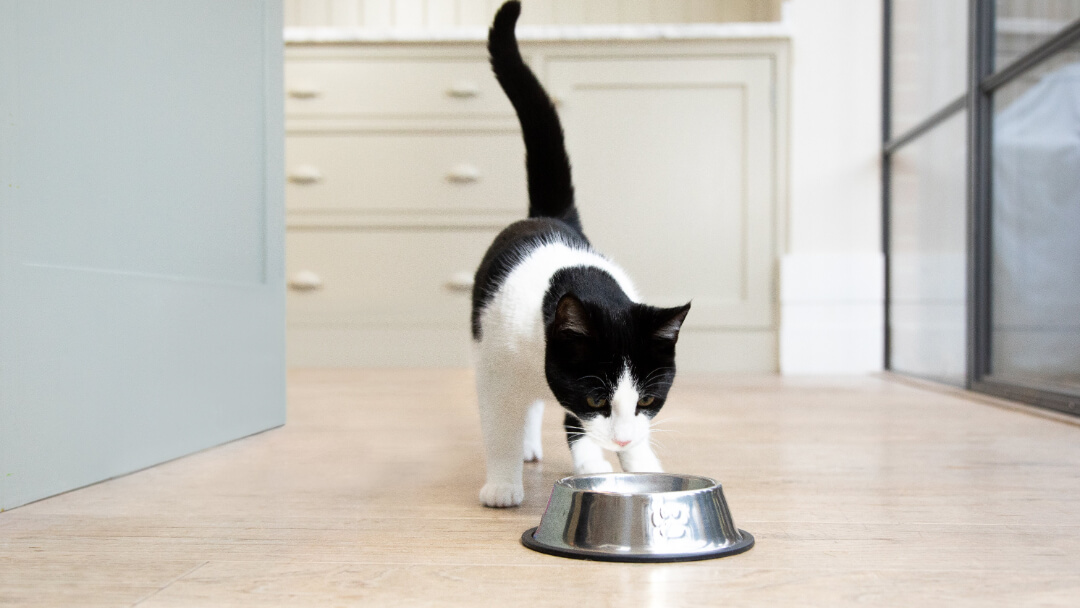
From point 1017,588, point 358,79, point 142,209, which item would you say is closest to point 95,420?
point 142,209

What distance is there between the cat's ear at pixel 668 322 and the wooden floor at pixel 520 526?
23 cm

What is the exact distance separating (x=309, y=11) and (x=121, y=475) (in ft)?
10.7

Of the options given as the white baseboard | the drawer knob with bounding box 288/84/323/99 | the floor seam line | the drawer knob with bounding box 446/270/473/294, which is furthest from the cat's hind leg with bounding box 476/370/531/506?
the drawer knob with bounding box 288/84/323/99

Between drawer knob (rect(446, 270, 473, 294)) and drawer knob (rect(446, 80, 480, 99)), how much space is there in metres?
0.64

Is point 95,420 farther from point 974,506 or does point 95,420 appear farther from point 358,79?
point 358,79

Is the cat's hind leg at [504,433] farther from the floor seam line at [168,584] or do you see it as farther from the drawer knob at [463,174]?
the drawer knob at [463,174]

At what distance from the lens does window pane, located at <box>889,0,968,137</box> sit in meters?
2.57

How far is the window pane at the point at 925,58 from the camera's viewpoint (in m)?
2.57

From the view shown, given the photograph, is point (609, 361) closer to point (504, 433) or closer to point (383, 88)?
point (504, 433)

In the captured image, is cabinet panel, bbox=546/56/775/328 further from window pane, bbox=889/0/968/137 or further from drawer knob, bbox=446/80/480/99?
window pane, bbox=889/0/968/137

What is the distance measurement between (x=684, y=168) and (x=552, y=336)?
7.98ft

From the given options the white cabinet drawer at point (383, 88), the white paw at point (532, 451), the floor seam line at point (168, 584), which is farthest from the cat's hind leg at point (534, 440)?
the white cabinet drawer at point (383, 88)

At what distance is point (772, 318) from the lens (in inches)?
128

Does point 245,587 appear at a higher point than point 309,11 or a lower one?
lower
